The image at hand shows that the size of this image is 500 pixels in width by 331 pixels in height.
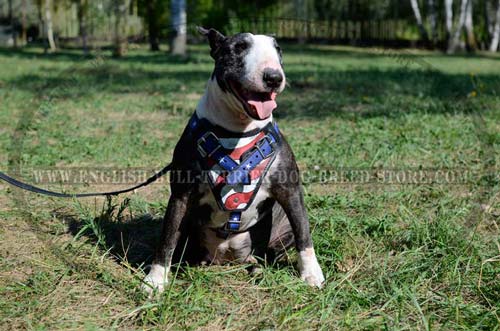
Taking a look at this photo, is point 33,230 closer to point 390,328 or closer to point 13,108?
point 390,328

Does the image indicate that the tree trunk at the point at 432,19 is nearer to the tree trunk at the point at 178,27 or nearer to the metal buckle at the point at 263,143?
the tree trunk at the point at 178,27

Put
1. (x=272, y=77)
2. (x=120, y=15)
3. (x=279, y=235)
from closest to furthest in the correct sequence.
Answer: (x=272, y=77) → (x=279, y=235) → (x=120, y=15)

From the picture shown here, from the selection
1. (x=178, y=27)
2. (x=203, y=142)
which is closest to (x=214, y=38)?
(x=203, y=142)

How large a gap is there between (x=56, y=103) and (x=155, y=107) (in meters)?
1.43

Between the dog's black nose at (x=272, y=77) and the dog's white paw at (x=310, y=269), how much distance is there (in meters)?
0.86

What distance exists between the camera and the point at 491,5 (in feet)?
94.4

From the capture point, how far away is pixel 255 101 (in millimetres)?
2682

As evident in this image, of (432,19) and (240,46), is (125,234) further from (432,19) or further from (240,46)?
(432,19)

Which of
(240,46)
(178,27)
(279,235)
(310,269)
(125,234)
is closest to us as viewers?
(240,46)

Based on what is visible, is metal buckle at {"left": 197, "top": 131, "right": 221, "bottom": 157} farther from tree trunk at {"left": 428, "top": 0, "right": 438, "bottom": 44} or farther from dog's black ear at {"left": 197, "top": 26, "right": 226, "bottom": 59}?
tree trunk at {"left": 428, "top": 0, "right": 438, "bottom": 44}

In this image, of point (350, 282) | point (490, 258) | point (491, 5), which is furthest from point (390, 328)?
point (491, 5)

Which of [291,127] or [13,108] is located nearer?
[291,127]

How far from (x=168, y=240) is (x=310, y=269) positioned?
71cm

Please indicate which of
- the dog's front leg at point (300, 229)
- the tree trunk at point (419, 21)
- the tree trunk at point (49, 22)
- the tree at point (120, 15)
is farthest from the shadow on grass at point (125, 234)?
the tree trunk at point (419, 21)
